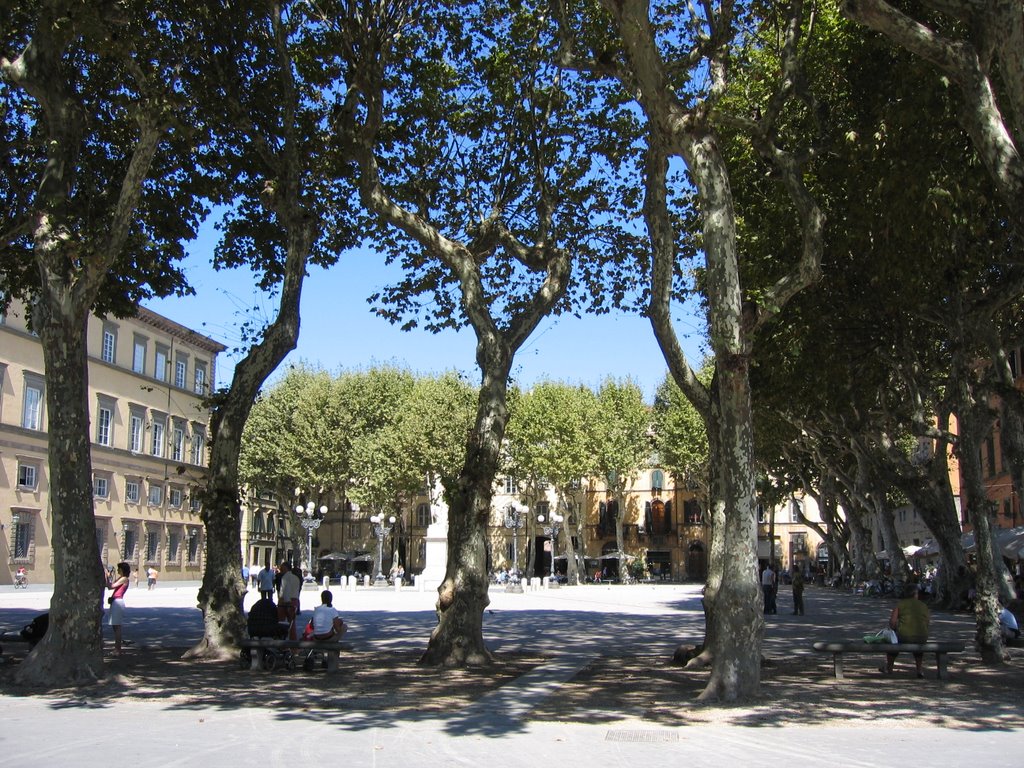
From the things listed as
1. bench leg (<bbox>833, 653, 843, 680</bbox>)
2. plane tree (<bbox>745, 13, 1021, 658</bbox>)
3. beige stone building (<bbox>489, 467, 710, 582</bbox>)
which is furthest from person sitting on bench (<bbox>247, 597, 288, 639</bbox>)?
beige stone building (<bbox>489, 467, 710, 582</bbox>)

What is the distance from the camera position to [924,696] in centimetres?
1088

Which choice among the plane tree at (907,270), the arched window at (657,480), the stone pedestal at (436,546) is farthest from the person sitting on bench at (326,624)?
the arched window at (657,480)

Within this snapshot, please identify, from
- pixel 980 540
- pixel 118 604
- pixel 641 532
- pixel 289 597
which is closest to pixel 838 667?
pixel 980 540

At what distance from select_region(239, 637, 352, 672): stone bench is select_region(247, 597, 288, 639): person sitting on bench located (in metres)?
0.21

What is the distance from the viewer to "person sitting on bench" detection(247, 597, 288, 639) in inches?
538

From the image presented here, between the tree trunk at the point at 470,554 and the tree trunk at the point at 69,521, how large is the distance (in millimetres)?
4564

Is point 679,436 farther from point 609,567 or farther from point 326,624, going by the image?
point 326,624

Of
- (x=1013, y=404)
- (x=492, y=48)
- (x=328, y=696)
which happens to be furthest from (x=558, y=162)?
(x=328, y=696)

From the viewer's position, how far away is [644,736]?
8.57 m

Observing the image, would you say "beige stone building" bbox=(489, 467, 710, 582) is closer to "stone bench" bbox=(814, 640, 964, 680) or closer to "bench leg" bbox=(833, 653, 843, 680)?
"bench leg" bbox=(833, 653, 843, 680)

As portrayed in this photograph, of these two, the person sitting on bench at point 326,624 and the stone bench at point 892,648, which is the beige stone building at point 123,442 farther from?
the stone bench at point 892,648

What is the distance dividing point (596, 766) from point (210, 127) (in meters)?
12.3

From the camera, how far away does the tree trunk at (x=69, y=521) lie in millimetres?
11438

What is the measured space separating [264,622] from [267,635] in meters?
0.24
